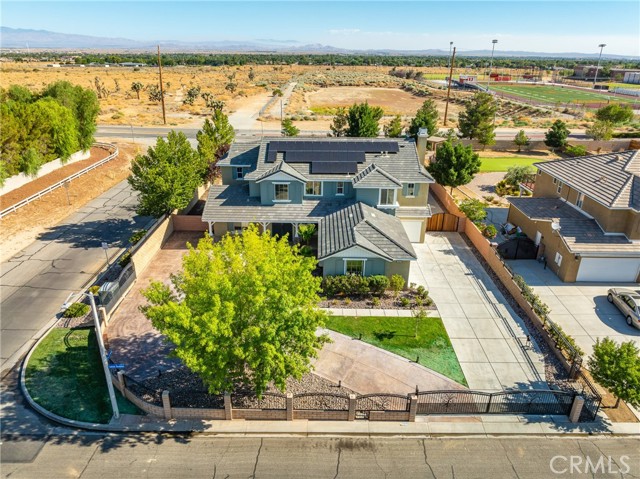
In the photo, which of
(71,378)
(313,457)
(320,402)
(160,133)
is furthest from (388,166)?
(160,133)

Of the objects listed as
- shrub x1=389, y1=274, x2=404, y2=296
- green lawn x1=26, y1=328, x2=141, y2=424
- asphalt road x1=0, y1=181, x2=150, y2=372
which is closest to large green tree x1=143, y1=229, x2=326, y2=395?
green lawn x1=26, y1=328, x2=141, y2=424

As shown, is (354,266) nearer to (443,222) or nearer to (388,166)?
(388,166)

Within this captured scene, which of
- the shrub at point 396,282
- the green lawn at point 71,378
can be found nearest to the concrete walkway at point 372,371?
the shrub at point 396,282

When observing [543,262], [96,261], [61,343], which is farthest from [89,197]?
[543,262]

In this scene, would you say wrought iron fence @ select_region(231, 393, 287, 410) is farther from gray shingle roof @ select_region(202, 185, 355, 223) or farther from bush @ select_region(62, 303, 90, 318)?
gray shingle roof @ select_region(202, 185, 355, 223)

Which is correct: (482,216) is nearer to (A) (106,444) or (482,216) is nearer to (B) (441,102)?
(A) (106,444)

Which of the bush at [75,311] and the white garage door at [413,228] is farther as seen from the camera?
the white garage door at [413,228]

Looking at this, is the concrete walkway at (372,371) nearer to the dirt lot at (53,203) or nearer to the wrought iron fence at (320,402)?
the wrought iron fence at (320,402)
